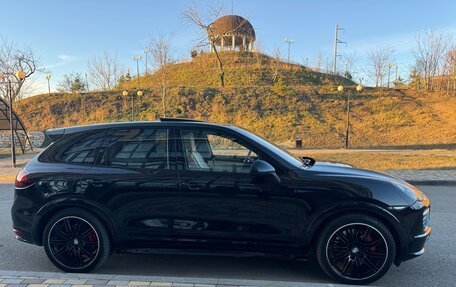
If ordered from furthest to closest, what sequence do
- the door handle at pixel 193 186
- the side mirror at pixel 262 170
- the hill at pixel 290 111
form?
the hill at pixel 290 111, the door handle at pixel 193 186, the side mirror at pixel 262 170

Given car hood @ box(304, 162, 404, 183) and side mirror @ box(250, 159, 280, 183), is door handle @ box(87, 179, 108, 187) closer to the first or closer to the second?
side mirror @ box(250, 159, 280, 183)

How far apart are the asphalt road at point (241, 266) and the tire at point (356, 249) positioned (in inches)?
7.0

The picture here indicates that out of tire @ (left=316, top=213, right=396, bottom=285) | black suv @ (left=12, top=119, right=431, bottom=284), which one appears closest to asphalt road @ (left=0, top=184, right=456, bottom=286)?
tire @ (left=316, top=213, right=396, bottom=285)

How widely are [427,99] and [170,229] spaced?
3117 centimetres

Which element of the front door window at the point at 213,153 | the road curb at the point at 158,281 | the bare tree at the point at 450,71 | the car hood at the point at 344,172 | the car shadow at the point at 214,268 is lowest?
the car shadow at the point at 214,268

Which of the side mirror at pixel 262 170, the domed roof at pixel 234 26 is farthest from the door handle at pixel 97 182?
the domed roof at pixel 234 26

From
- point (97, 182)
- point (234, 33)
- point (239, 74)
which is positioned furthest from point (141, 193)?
point (234, 33)

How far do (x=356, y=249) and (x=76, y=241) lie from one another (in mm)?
2925

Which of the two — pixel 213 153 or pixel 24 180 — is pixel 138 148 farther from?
pixel 24 180

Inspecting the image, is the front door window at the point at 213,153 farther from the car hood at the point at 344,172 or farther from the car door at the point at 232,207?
the car hood at the point at 344,172

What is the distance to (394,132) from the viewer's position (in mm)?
24188

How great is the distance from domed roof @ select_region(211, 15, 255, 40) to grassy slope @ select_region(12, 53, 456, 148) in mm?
6712

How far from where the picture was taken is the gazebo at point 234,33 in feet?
115

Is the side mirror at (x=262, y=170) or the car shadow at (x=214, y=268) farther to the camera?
the car shadow at (x=214, y=268)
